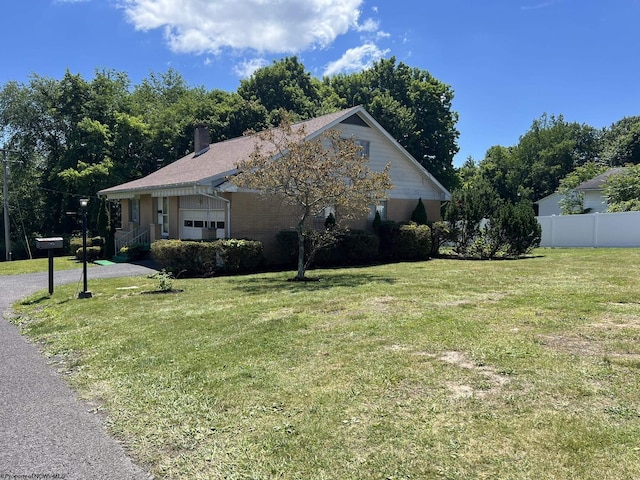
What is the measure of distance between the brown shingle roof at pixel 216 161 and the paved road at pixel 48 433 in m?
9.89

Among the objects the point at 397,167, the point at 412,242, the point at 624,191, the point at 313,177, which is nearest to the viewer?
the point at 313,177

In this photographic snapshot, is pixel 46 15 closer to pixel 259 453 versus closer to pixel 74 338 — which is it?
pixel 74 338

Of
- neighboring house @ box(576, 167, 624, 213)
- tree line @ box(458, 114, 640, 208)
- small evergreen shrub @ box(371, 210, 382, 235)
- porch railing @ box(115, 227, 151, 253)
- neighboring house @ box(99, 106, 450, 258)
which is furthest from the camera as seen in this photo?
tree line @ box(458, 114, 640, 208)

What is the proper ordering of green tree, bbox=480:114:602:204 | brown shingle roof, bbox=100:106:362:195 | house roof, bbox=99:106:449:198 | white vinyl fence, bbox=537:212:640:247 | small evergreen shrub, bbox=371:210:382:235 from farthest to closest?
1. green tree, bbox=480:114:602:204
2. white vinyl fence, bbox=537:212:640:247
3. small evergreen shrub, bbox=371:210:382:235
4. brown shingle roof, bbox=100:106:362:195
5. house roof, bbox=99:106:449:198

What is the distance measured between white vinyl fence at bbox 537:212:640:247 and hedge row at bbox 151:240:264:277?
53.9 feet

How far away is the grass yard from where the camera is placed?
3.00 meters

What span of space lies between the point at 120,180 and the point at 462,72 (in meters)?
21.4

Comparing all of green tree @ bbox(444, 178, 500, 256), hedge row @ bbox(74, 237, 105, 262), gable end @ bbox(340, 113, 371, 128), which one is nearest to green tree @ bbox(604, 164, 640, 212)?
green tree @ bbox(444, 178, 500, 256)

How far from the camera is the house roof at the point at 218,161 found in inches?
601

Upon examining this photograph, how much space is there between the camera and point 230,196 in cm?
1534

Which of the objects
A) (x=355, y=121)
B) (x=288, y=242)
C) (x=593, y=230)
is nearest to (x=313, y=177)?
(x=288, y=242)

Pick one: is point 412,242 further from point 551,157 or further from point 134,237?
point 551,157

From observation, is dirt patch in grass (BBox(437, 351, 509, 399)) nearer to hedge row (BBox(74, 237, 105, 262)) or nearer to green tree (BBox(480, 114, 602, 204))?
hedge row (BBox(74, 237, 105, 262))

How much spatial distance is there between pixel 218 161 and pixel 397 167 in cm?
803
